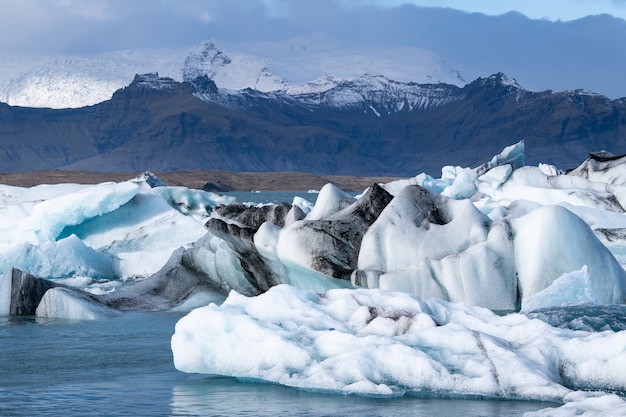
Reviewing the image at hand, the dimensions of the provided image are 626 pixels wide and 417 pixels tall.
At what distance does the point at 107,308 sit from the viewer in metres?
16.6

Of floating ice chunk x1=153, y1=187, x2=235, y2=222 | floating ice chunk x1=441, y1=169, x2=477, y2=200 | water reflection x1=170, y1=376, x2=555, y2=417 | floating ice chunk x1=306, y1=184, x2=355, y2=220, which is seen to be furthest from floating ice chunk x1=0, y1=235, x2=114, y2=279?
floating ice chunk x1=441, y1=169, x2=477, y2=200

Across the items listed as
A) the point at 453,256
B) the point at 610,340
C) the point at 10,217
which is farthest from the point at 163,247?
the point at 610,340

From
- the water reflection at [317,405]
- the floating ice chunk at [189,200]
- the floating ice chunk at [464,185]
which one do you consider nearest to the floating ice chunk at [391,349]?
the water reflection at [317,405]

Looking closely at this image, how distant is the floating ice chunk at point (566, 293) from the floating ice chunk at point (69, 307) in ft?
23.3

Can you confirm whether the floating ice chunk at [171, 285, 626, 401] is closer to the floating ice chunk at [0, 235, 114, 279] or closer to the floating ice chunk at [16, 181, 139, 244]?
the floating ice chunk at [0, 235, 114, 279]

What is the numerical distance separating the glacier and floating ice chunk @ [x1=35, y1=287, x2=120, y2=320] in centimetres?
3

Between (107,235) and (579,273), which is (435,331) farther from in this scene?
(107,235)

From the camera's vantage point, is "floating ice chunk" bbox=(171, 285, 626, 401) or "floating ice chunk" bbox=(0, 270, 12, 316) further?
"floating ice chunk" bbox=(0, 270, 12, 316)

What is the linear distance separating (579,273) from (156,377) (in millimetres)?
6593

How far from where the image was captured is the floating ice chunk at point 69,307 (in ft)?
53.4

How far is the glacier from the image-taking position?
352 inches

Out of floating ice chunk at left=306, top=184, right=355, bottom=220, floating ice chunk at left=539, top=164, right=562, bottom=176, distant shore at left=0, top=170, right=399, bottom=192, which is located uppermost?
distant shore at left=0, top=170, right=399, bottom=192

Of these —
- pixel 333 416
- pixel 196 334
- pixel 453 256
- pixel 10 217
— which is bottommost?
pixel 333 416

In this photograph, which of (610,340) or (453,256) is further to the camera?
(453,256)
